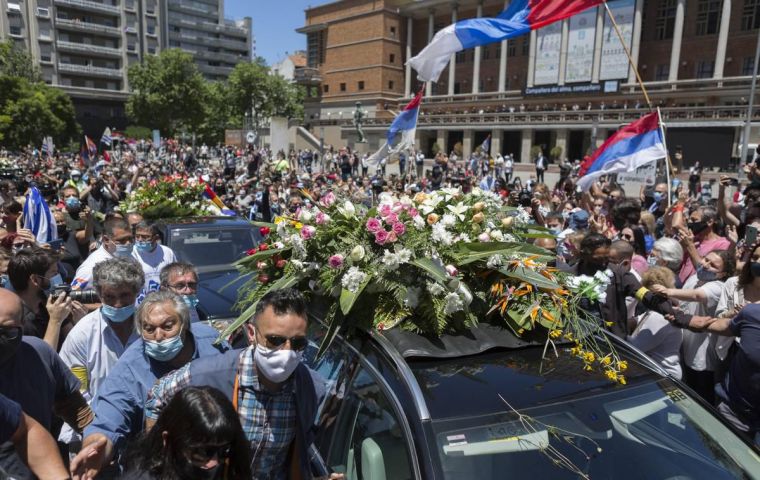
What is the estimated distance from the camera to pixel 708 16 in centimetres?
4378

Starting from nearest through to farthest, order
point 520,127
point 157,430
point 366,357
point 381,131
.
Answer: point 157,430 < point 366,357 < point 520,127 < point 381,131

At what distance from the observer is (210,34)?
346 ft

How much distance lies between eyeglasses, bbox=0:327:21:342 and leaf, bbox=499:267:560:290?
2425mm

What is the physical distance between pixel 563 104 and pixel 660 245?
1750 inches

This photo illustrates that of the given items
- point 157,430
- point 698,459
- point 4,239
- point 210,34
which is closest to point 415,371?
point 157,430

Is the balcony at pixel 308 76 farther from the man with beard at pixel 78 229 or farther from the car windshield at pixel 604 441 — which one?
the car windshield at pixel 604 441

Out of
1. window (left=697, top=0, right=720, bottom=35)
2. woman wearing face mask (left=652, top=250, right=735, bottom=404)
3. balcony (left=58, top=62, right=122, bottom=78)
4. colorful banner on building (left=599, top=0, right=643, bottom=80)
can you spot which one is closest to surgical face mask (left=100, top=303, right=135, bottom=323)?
woman wearing face mask (left=652, top=250, right=735, bottom=404)

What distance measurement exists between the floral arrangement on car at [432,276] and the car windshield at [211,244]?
4035 millimetres

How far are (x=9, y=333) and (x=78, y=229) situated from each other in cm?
602

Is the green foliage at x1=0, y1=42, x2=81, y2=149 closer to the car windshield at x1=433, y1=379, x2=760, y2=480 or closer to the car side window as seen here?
the car side window

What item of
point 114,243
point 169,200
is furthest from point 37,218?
point 114,243

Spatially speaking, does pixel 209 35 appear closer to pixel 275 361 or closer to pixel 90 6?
pixel 90 6

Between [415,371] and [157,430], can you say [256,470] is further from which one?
[415,371]

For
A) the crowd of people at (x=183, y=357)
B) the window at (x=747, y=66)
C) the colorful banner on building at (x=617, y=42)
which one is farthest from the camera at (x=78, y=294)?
the window at (x=747, y=66)
